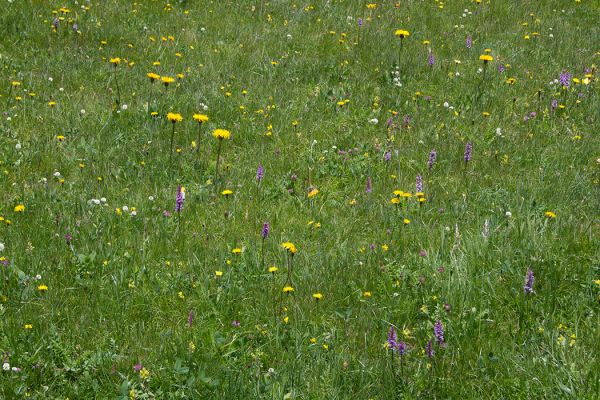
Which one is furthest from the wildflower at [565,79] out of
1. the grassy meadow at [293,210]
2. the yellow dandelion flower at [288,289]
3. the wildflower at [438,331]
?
the wildflower at [438,331]

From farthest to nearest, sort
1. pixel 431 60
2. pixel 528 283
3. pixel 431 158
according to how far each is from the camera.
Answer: pixel 431 60 → pixel 431 158 → pixel 528 283

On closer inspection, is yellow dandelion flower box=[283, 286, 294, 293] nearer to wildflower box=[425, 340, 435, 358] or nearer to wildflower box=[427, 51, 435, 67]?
wildflower box=[425, 340, 435, 358]

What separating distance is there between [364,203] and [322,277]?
1.22 metres

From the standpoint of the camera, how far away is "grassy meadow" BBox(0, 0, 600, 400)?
3.44m

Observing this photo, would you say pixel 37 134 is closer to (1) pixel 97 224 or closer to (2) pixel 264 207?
(1) pixel 97 224

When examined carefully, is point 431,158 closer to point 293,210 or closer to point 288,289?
point 293,210

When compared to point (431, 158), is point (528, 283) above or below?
above

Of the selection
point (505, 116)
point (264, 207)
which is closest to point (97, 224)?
point (264, 207)

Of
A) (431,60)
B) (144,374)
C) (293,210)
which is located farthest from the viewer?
(431,60)

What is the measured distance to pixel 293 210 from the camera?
5215 mm

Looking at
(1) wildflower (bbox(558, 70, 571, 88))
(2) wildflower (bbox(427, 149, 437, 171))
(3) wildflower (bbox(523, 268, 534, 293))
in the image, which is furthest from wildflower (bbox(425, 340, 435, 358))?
(1) wildflower (bbox(558, 70, 571, 88))

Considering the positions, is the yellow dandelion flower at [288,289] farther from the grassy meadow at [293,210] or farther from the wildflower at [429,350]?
the wildflower at [429,350]

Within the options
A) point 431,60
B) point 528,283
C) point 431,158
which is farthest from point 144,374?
point 431,60

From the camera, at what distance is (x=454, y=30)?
948cm
